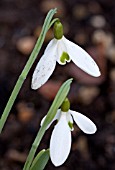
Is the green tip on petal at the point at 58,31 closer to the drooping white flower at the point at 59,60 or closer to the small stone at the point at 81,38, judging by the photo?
the drooping white flower at the point at 59,60

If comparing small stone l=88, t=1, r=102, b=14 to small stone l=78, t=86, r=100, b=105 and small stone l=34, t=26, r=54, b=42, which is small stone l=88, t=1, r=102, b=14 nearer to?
small stone l=34, t=26, r=54, b=42

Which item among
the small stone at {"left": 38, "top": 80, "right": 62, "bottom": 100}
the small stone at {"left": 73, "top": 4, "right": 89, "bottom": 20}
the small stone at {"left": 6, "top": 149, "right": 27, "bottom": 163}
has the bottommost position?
the small stone at {"left": 6, "top": 149, "right": 27, "bottom": 163}

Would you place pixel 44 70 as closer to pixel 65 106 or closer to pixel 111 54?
pixel 65 106

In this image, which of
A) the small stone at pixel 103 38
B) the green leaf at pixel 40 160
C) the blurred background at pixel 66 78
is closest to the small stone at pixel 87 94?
the blurred background at pixel 66 78

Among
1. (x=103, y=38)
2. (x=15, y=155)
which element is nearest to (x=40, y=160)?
(x=15, y=155)

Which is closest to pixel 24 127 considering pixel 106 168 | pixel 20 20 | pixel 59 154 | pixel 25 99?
pixel 25 99

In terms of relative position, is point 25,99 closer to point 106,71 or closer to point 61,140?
point 106,71

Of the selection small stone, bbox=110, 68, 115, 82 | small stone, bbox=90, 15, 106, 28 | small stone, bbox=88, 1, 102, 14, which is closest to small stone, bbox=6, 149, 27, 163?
small stone, bbox=110, 68, 115, 82
